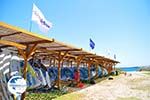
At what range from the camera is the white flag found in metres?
9.89

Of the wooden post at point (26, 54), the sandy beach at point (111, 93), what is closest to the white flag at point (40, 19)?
the wooden post at point (26, 54)

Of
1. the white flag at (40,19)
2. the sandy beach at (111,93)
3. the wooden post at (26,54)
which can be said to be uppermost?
the white flag at (40,19)

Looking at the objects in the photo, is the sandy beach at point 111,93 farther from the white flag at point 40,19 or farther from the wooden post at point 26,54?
the white flag at point 40,19

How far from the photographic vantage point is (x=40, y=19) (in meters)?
10.4

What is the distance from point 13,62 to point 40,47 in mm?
2132

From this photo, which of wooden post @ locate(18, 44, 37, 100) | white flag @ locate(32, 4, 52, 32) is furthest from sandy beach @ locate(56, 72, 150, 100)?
white flag @ locate(32, 4, 52, 32)

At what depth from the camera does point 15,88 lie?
7.16m

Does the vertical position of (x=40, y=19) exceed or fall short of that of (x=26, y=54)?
it exceeds it

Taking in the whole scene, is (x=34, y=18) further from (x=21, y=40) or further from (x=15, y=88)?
(x=15, y=88)

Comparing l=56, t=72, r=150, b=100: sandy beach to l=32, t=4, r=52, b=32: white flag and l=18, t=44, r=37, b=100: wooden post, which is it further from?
l=32, t=4, r=52, b=32: white flag

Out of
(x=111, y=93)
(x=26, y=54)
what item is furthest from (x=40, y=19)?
(x=111, y=93)

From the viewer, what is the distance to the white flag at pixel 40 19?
989cm

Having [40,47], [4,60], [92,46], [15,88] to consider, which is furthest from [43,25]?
[92,46]

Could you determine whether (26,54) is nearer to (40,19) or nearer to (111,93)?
(40,19)
